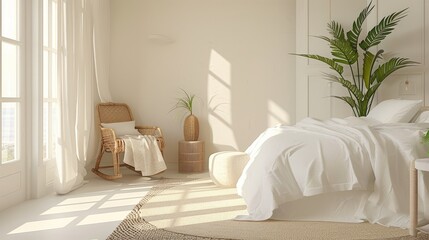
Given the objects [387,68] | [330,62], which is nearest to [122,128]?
[330,62]

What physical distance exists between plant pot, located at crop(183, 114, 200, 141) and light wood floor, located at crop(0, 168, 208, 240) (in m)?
1.17

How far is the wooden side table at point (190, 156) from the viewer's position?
5434mm

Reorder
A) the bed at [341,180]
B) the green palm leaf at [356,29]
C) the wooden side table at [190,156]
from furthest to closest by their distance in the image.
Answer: the wooden side table at [190,156]
the green palm leaf at [356,29]
the bed at [341,180]

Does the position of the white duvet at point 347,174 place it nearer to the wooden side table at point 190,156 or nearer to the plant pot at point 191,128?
the wooden side table at point 190,156

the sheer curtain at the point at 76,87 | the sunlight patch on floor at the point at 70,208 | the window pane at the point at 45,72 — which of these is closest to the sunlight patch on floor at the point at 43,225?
the sunlight patch on floor at the point at 70,208

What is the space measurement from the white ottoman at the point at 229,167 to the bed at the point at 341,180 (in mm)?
1130

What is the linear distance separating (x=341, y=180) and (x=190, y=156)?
2.78m

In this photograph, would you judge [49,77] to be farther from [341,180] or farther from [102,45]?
[341,180]

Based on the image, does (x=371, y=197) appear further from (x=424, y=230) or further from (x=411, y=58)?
(x=411, y=58)

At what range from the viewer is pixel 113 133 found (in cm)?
472

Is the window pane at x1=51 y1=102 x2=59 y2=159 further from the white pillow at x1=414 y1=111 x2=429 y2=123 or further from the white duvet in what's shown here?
the white pillow at x1=414 y1=111 x2=429 y2=123

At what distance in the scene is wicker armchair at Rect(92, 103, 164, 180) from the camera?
471 centimetres

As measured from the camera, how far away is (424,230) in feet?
8.89

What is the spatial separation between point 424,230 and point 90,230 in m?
2.19
